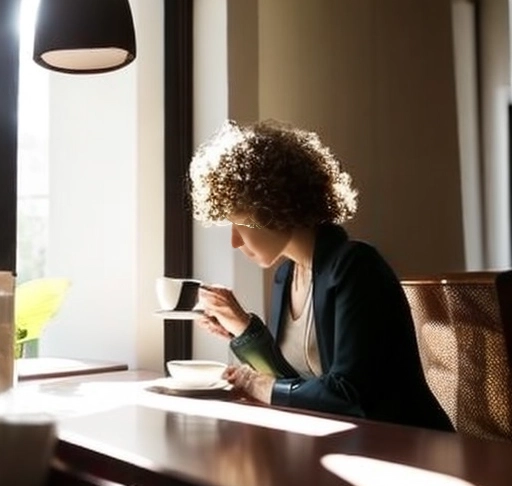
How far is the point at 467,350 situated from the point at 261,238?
0.56m

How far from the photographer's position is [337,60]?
239 cm

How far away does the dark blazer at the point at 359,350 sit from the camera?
1.25m

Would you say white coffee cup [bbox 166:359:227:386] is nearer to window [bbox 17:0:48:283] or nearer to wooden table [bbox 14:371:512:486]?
wooden table [bbox 14:371:512:486]

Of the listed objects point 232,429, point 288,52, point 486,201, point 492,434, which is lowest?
point 492,434

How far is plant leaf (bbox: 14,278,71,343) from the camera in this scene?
1.67 metres

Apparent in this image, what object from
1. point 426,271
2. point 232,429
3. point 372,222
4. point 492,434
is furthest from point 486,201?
point 232,429

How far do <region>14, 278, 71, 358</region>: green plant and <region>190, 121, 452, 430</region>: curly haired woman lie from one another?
37 cm

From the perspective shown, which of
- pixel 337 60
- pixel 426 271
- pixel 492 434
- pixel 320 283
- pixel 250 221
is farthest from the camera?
pixel 426 271

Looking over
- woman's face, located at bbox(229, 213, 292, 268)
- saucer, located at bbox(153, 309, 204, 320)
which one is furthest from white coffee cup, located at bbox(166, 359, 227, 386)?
woman's face, located at bbox(229, 213, 292, 268)

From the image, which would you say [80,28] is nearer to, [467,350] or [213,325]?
[213,325]

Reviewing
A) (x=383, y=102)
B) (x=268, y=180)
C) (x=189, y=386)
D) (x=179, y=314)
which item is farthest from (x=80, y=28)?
(x=383, y=102)

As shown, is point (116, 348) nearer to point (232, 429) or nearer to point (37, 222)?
point (37, 222)

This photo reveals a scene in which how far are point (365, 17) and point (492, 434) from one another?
4.73 feet

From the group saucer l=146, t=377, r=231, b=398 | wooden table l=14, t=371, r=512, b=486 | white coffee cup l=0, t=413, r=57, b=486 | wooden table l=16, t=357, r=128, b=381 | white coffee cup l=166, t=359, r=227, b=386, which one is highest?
white coffee cup l=0, t=413, r=57, b=486
